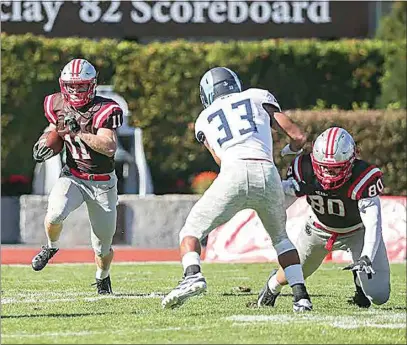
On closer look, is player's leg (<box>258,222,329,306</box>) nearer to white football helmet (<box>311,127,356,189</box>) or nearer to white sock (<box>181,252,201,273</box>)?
white football helmet (<box>311,127,356,189</box>)

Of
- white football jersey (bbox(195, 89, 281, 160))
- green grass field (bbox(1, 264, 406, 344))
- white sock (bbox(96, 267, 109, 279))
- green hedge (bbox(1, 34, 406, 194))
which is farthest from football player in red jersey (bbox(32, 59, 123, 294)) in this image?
green hedge (bbox(1, 34, 406, 194))

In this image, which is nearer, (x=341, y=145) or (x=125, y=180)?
(x=341, y=145)

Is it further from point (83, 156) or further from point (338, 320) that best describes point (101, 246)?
point (338, 320)

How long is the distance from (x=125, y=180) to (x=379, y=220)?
37.0 ft

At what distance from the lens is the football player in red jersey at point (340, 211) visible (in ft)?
25.5

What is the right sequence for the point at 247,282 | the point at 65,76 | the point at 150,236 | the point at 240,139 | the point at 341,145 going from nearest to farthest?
the point at 240,139 → the point at 341,145 → the point at 65,76 → the point at 247,282 → the point at 150,236

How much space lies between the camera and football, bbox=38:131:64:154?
28.5 ft

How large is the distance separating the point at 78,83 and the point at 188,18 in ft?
36.1

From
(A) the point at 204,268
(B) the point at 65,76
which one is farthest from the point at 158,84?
(B) the point at 65,76

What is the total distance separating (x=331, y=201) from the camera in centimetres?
810

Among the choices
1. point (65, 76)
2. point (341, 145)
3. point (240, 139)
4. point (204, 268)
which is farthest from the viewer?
point (204, 268)

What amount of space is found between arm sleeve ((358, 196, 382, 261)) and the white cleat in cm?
→ 47

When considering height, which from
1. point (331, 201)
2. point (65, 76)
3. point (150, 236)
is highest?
point (65, 76)

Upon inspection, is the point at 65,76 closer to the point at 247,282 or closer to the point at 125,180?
the point at 247,282
